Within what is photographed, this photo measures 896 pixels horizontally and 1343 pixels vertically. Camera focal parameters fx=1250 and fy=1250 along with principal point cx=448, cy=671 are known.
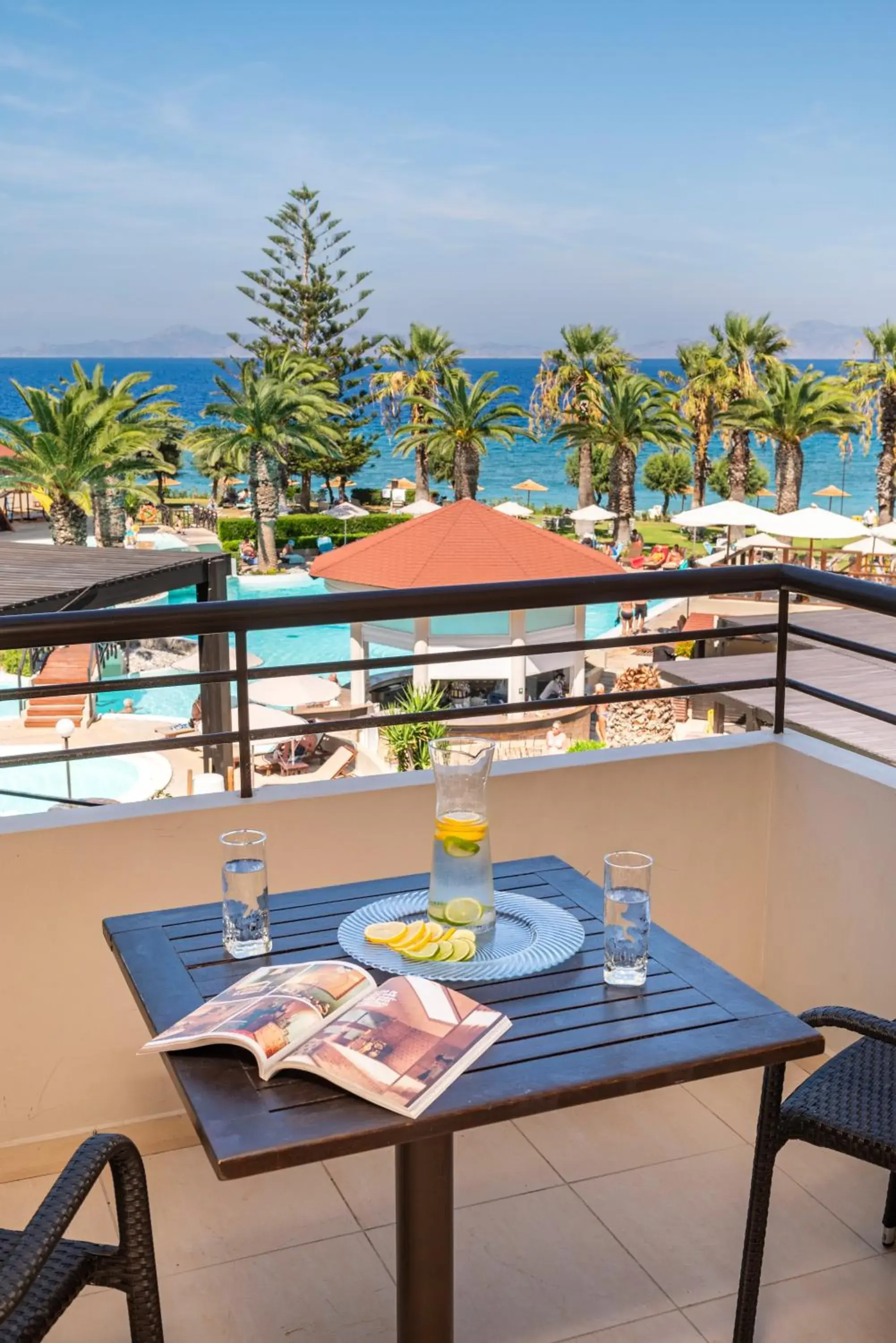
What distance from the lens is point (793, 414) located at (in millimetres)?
28734

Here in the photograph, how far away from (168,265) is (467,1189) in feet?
250

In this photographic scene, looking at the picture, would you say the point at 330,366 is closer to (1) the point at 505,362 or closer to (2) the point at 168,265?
(2) the point at 168,265

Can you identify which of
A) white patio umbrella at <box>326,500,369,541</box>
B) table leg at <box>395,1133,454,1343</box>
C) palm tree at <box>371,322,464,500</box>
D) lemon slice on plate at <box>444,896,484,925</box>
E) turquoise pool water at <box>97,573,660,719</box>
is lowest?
turquoise pool water at <box>97,573,660,719</box>

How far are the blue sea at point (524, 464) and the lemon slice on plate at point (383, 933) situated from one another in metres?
46.0

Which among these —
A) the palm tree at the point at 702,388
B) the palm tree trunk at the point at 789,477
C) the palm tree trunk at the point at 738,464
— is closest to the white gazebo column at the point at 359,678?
the palm tree trunk at the point at 789,477

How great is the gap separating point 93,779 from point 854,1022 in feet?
50.2

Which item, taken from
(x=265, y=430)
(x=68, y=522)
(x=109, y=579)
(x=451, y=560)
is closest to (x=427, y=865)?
(x=109, y=579)

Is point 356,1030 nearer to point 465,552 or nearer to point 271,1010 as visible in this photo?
point 271,1010

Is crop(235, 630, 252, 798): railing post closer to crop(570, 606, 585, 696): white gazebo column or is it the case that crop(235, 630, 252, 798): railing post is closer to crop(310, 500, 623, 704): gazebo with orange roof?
crop(310, 500, 623, 704): gazebo with orange roof

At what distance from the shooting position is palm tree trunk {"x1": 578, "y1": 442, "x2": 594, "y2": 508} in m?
37.4

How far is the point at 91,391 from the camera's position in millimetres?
23344

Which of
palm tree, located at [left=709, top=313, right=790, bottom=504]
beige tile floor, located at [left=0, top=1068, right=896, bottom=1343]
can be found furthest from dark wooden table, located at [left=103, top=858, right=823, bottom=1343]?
palm tree, located at [left=709, top=313, right=790, bottom=504]

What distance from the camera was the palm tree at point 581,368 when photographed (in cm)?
3641

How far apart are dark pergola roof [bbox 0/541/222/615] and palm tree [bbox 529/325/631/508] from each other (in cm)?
2666
